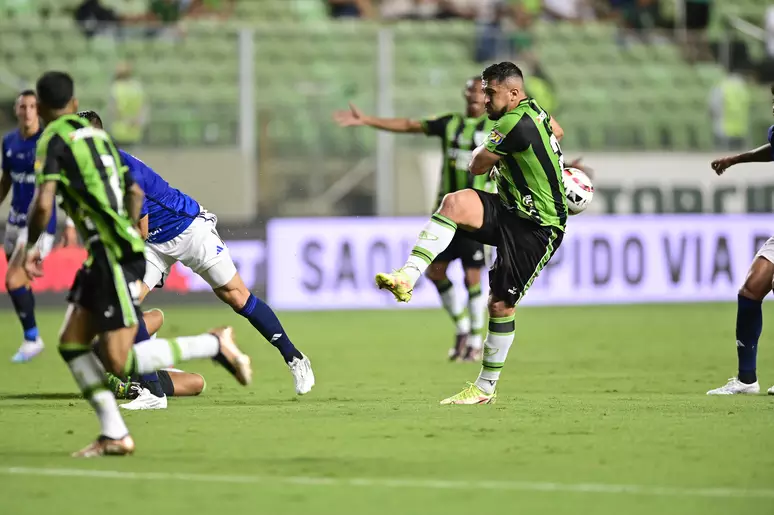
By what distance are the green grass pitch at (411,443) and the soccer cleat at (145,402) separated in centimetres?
13

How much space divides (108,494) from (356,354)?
7.95 m

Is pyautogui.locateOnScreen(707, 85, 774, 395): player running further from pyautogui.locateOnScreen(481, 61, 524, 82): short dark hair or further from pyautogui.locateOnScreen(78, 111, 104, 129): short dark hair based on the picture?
pyautogui.locateOnScreen(78, 111, 104, 129): short dark hair

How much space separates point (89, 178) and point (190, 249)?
7.37 ft

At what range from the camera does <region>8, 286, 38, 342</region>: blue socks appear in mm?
13516

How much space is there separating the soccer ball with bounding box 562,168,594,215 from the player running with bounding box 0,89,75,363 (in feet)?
17.6

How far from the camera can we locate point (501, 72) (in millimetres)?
9062

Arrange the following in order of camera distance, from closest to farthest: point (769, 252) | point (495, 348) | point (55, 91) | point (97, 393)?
point (97, 393) → point (55, 91) → point (495, 348) → point (769, 252)

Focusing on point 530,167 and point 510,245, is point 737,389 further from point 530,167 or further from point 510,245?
point 530,167

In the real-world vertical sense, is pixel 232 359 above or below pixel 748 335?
above

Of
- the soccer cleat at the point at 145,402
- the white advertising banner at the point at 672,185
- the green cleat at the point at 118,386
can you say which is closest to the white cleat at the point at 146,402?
the soccer cleat at the point at 145,402

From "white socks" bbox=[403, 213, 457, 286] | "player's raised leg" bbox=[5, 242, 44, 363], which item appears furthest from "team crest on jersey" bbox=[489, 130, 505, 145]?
"player's raised leg" bbox=[5, 242, 44, 363]

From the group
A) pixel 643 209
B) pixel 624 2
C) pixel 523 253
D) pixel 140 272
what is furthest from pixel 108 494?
pixel 624 2

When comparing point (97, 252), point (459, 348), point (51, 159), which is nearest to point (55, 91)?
point (51, 159)

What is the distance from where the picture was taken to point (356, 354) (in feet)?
46.3
